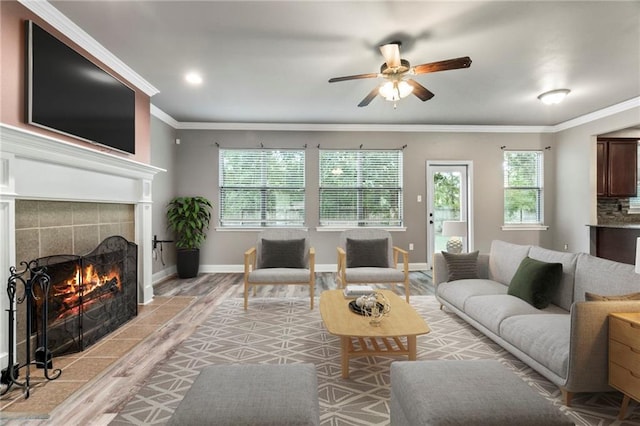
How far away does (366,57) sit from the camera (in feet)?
10.6

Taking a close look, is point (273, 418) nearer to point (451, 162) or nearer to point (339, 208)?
point (339, 208)

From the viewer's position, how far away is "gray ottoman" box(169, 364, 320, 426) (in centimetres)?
115

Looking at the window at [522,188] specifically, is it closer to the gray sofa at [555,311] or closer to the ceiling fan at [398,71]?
the gray sofa at [555,311]

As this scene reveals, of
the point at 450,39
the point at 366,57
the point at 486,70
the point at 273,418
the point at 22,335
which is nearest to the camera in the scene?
the point at 273,418

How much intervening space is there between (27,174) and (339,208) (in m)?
A: 4.36

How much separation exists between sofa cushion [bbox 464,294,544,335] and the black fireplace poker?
10.4ft

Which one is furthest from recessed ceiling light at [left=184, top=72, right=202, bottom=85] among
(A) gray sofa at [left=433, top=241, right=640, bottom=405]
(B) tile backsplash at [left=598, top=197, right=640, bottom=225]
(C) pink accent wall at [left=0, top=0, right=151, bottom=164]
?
(B) tile backsplash at [left=598, top=197, right=640, bottom=225]

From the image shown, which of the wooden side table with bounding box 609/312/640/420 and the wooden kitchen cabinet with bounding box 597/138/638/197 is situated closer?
the wooden side table with bounding box 609/312/640/420

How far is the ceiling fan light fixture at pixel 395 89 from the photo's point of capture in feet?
10.1

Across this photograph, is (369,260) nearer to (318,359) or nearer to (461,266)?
(461,266)

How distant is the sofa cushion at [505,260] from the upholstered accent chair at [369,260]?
0.92 metres

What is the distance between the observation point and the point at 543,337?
6.71 ft

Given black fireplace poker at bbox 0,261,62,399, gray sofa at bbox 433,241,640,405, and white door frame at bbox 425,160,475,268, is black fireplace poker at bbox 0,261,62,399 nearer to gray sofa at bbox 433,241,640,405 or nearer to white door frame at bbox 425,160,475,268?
gray sofa at bbox 433,241,640,405

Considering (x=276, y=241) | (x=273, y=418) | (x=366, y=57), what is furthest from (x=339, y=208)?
(x=273, y=418)
